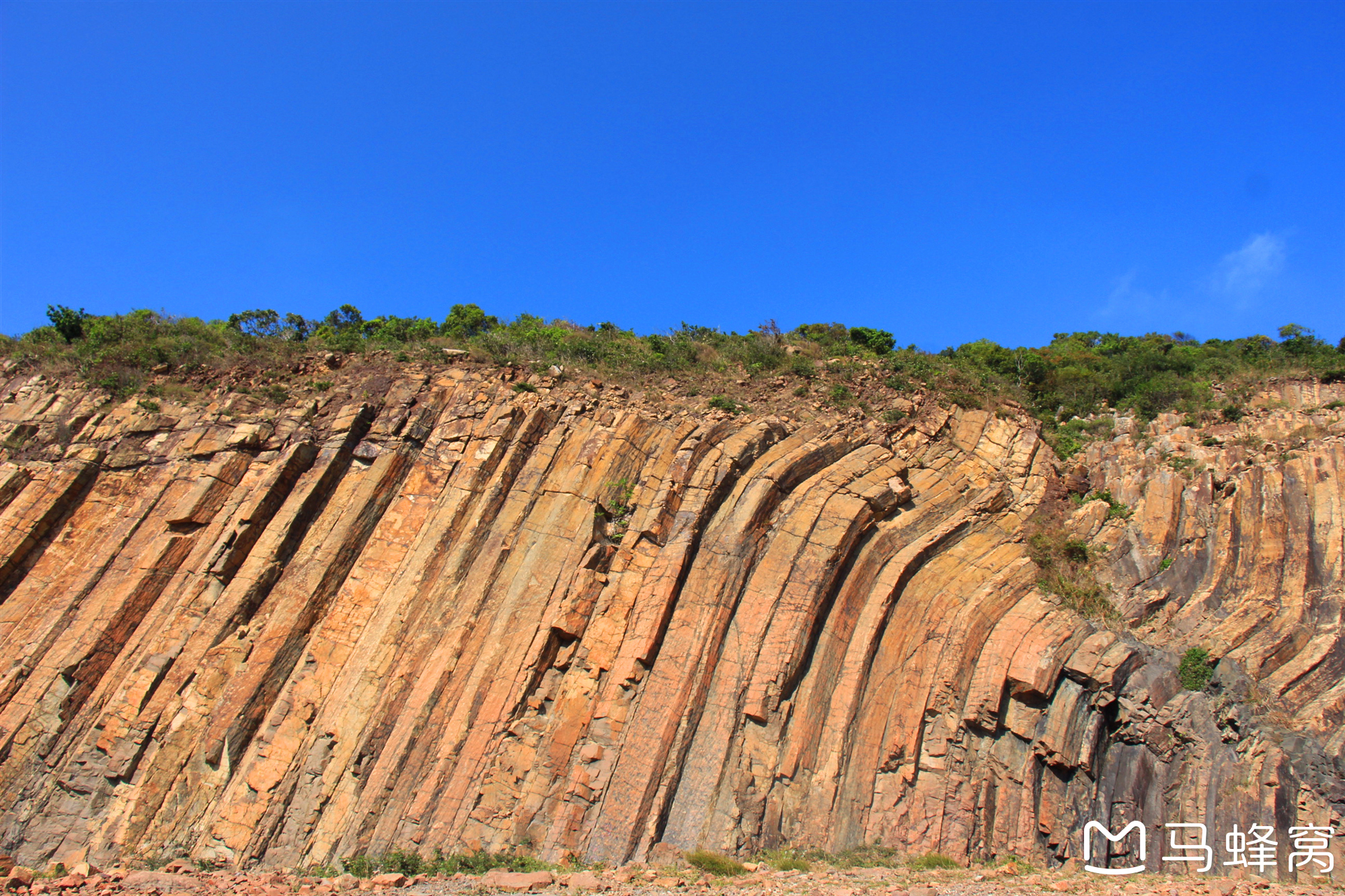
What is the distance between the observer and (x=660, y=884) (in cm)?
965

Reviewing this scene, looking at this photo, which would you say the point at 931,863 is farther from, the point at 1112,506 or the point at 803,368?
the point at 803,368

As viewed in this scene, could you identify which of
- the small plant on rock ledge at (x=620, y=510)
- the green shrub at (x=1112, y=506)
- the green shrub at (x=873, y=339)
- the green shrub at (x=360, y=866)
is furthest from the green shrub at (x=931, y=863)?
the green shrub at (x=873, y=339)

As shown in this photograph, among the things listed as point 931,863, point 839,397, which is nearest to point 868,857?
point 931,863

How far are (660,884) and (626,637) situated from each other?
163 inches

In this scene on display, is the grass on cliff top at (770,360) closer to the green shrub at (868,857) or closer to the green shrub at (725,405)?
the green shrub at (725,405)

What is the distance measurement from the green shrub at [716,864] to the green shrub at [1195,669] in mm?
8272

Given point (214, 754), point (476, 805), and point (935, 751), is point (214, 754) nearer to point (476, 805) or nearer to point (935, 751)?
point (476, 805)

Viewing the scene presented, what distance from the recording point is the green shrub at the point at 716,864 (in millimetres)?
10109

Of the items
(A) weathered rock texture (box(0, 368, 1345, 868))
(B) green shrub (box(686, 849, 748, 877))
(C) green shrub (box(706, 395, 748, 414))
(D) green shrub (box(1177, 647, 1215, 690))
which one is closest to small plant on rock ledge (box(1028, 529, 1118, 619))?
(A) weathered rock texture (box(0, 368, 1345, 868))

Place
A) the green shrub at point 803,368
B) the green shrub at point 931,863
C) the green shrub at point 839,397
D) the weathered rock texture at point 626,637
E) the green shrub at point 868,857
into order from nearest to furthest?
the green shrub at point 931,863 < the green shrub at point 868,857 < the weathered rock texture at point 626,637 < the green shrub at point 839,397 < the green shrub at point 803,368

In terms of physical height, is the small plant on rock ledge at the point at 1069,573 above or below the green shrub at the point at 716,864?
above

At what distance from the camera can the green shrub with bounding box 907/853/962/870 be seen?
1051 centimetres

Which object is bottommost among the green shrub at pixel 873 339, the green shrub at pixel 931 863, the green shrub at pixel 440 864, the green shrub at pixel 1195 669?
the green shrub at pixel 440 864

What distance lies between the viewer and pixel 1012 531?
51.8ft
